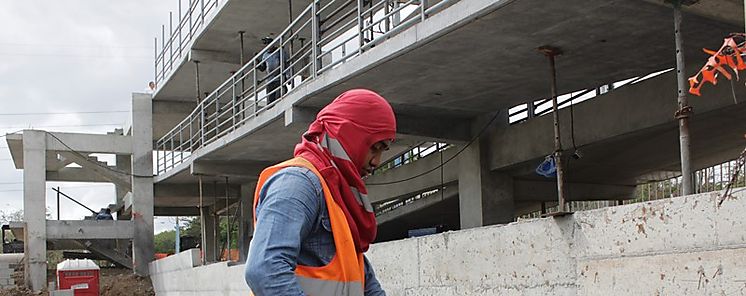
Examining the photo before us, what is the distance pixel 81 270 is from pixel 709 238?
19762 millimetres

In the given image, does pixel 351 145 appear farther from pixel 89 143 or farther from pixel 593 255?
pixel 89 143

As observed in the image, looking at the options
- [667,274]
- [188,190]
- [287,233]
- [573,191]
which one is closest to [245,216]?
[188,190]

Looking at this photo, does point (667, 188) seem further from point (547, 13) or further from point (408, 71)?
point (547, 13)

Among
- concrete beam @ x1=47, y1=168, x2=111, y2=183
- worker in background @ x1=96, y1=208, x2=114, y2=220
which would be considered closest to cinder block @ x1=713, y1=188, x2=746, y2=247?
concrete beam @ x1=47, y1=168, x2=111, y2=183

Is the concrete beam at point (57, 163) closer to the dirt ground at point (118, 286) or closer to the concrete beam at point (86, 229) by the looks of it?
the concrete beam at point (86, 229)

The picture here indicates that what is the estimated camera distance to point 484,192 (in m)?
15.9

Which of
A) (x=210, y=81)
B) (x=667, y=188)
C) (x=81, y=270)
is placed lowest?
(x=81, y=270)

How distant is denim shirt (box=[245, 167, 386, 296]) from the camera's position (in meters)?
2.64

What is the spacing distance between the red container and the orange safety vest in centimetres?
2075

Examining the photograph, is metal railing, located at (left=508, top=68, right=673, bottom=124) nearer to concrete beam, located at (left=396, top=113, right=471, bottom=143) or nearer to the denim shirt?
concrete beam, located at (left=396, top=113, right=471, bottom=143)

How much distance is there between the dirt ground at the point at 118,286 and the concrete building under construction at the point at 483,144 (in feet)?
1.17

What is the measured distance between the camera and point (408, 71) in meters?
11.8

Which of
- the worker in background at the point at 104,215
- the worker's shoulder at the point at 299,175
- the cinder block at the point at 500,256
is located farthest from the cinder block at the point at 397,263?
the worker in background at the point at 104,215

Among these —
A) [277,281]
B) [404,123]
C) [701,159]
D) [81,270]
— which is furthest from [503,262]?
[81,270]
